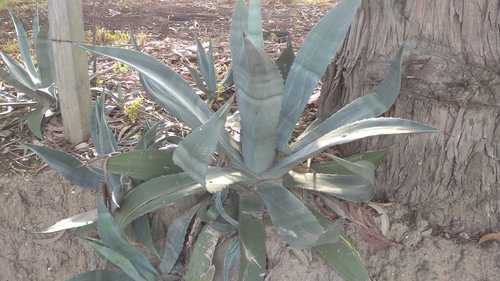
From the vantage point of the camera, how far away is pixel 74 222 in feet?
5.63

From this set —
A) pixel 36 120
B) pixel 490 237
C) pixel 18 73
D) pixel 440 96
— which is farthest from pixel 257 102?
pixel 18 73

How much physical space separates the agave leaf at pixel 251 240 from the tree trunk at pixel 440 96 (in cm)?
55

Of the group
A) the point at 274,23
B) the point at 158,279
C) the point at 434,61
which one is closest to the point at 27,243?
the point at 158,279

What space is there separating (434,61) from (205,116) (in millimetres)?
852

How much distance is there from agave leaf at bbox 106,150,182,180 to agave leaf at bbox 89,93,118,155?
26 centimetres

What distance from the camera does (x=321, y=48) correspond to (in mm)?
1702

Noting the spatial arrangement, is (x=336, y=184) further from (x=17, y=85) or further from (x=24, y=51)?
(x=24, y=51)

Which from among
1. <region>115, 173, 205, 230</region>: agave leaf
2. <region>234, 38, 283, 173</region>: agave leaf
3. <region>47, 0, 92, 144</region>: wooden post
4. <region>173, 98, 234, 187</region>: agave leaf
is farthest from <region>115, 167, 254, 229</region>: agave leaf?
<region>47, 0, 92, 144</region>: wooden post

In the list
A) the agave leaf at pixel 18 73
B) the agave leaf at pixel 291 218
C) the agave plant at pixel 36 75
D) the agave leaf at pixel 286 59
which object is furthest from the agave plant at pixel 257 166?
the agave leaf at pixel 18 73

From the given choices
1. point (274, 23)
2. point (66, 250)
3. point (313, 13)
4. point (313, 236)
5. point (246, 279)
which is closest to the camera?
point (313, 236)

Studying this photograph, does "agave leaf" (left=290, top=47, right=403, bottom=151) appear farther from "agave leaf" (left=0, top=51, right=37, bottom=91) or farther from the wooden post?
"agave leaf" (left=0, top=51, right=37, bottom=91)

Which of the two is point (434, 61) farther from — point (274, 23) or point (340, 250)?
point (274, 23)

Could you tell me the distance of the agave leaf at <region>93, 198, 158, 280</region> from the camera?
160 cm

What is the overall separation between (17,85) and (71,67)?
473 mm
